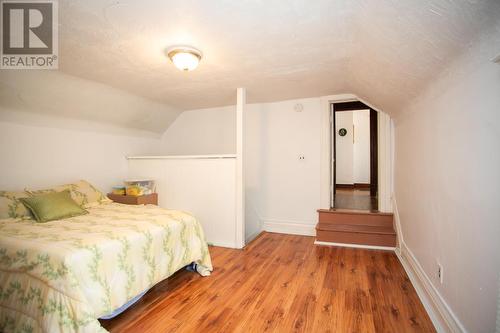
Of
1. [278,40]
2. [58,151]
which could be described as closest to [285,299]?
[278,40]

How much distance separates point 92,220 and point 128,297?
36.9 inches

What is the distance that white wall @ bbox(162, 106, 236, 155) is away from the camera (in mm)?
4324

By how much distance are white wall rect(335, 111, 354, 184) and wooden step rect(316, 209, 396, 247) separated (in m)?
3.99

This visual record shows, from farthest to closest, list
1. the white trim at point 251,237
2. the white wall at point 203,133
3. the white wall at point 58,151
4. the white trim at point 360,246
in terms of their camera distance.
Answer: the white wall at point 203,133 < the white trim at point 251,237 < the white trim at point 360,246 < the white wall at point 58,151

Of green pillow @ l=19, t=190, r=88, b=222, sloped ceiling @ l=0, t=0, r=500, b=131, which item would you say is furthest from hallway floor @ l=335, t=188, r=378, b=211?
green pillow @ l=19, t=190, r=88, b=222

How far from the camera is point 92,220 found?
7.43 feet

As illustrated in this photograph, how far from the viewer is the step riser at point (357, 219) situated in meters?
3.37

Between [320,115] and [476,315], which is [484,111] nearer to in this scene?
[476,315]

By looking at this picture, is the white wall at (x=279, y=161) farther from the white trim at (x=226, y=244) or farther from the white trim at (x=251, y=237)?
the white trim at (x=226, y=244)

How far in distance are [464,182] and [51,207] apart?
351 centimetres

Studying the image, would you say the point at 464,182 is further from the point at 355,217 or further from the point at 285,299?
the point at 355,217

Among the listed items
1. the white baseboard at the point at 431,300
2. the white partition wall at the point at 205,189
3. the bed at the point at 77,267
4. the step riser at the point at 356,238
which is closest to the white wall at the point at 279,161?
the step riser at the point at 356,238
